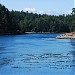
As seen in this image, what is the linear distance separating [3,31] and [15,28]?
1245 cm

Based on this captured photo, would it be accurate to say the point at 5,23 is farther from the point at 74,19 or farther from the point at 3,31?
the point at 74,19

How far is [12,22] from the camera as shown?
179125 mm

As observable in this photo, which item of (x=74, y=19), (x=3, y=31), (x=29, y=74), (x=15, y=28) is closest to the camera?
(x=29, y=74)


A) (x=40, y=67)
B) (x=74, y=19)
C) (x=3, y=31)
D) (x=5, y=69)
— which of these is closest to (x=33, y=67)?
(x=40, y=67)

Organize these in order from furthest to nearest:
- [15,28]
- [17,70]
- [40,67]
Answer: [15,28] < [40,67] < [17,70]

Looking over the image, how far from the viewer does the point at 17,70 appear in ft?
98.7

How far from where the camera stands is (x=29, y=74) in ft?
91.5

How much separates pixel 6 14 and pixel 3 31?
12550 mm

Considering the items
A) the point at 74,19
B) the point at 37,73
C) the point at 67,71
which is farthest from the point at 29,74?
the point at 74,19

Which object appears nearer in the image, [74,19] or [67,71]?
[67,71]

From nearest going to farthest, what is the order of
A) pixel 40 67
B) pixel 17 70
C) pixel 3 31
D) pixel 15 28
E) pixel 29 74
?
pixel 29 74, pixel 17 70, pixel 40 67, pixel 3 31, pixel 15 28

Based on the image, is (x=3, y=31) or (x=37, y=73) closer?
(x=37, y=73)

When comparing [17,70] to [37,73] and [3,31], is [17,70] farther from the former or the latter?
[3,31]

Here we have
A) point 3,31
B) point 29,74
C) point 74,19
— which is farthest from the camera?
point 3,31
